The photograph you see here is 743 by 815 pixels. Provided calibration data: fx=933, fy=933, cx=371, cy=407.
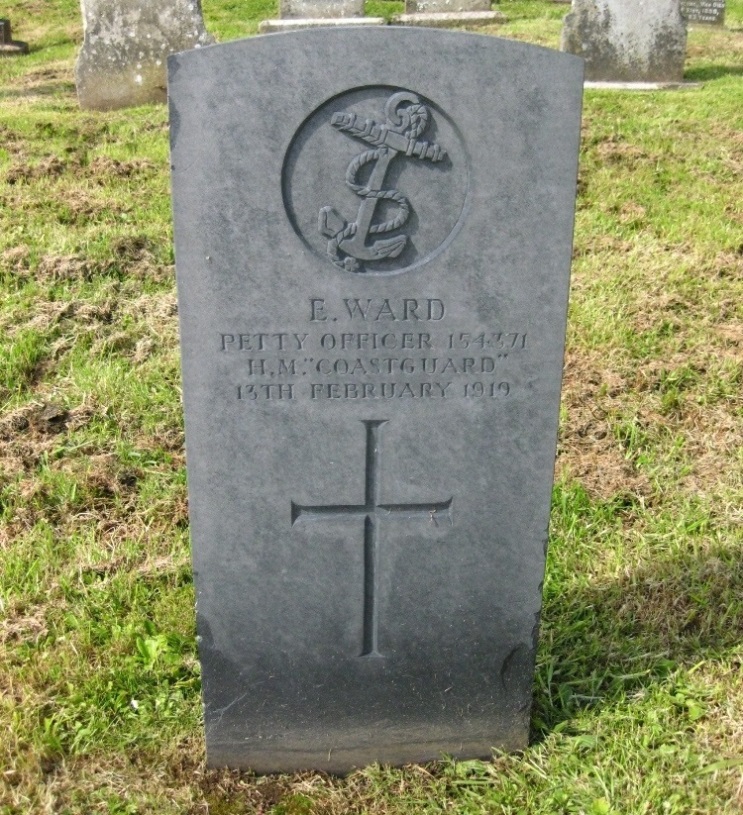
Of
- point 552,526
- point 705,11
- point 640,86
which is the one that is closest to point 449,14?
point 705,11

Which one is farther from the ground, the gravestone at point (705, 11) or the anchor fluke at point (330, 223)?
the gravestone at point (705, 11)

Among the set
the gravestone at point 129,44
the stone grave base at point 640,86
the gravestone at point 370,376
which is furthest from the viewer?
the stone grave base at point 640,86

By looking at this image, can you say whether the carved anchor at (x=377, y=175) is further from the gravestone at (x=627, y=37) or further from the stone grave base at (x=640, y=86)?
the gravestone at (x=627, y=37)

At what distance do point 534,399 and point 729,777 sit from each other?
1.19m

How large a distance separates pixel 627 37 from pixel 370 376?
7.71m

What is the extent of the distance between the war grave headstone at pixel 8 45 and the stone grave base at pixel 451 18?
4.98m

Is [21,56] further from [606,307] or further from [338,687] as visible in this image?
[338,687]

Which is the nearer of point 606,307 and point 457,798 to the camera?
point 457,798

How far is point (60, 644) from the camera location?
3.01 metres

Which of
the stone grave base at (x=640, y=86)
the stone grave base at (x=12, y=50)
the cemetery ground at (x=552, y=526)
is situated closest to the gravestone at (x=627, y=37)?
the stone grave base at (x=640, y=86)

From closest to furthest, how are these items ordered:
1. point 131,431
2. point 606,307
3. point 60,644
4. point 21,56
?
point 60,644
point 131,431
point 606,307
point 21,56

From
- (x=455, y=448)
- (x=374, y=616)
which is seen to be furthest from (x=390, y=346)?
(x=374, y=616)

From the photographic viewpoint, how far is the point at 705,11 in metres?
12.3

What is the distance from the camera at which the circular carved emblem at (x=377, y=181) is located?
203cm
